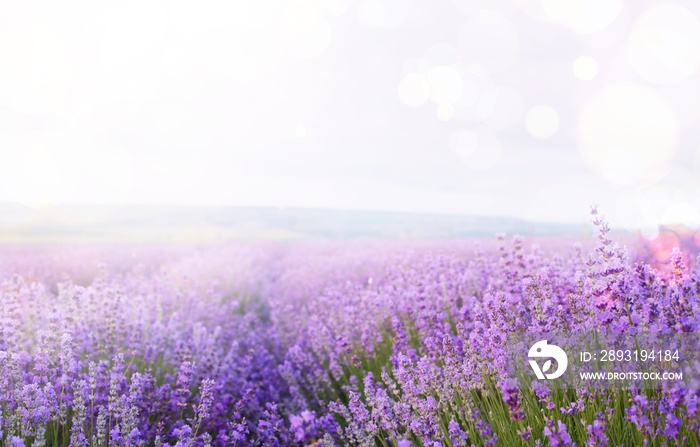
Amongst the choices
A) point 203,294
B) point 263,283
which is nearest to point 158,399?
point 203,294

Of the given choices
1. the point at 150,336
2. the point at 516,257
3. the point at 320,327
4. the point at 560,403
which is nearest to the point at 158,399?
the point at 150,336

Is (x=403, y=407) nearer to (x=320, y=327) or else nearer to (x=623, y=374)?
(x=623, y=374)

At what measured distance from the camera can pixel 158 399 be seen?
3.02m

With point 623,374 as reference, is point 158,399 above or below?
below

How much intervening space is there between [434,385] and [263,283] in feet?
22.4

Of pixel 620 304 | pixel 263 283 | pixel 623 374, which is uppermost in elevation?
pixel 620 304

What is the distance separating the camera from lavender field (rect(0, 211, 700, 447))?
76.2 inches

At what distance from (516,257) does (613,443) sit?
1595 mm

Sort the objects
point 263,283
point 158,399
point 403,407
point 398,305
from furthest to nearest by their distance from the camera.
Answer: point 263,283, point 398,305, point 158,399, point 403,407

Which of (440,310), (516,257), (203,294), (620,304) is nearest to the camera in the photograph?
(620,304)

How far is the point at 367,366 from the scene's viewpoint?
12.9 ft

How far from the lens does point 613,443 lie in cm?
194

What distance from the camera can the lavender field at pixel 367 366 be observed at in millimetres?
1935

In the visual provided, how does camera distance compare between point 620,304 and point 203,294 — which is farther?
point 203,294
